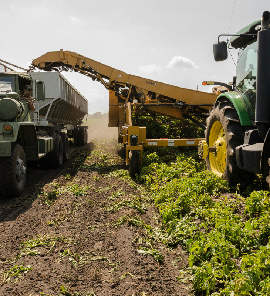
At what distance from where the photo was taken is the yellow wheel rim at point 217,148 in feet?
19.0

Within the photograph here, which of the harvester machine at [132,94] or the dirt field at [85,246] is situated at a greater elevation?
the harvester machine at [132,94]

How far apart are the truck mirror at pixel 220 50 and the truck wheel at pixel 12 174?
4251 millimetres

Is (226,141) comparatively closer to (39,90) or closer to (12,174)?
(12,174)

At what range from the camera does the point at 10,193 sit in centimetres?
585

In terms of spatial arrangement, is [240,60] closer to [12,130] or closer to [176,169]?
[176,169]

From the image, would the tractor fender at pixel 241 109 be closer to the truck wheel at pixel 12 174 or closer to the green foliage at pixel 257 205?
the green foliage at pixel 257 205

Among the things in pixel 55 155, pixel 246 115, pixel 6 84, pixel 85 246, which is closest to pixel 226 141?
pixel 246 115

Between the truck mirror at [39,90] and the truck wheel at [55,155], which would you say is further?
the truck wheel at [55,155]

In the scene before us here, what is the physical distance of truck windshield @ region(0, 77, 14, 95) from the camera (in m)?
6.95

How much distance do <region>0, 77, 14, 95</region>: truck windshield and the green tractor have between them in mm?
4824

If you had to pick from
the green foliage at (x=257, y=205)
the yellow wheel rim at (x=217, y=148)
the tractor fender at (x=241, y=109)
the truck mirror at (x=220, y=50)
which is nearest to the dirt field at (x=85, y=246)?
the green foliage at (x=257, y=205)

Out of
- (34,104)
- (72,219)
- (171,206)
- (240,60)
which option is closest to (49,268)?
(72,219)

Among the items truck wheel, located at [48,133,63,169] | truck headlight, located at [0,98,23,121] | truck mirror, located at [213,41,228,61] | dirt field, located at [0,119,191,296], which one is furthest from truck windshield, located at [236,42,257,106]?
truck wheel, located at [48,133,63,169]

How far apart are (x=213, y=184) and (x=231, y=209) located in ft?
3.33
